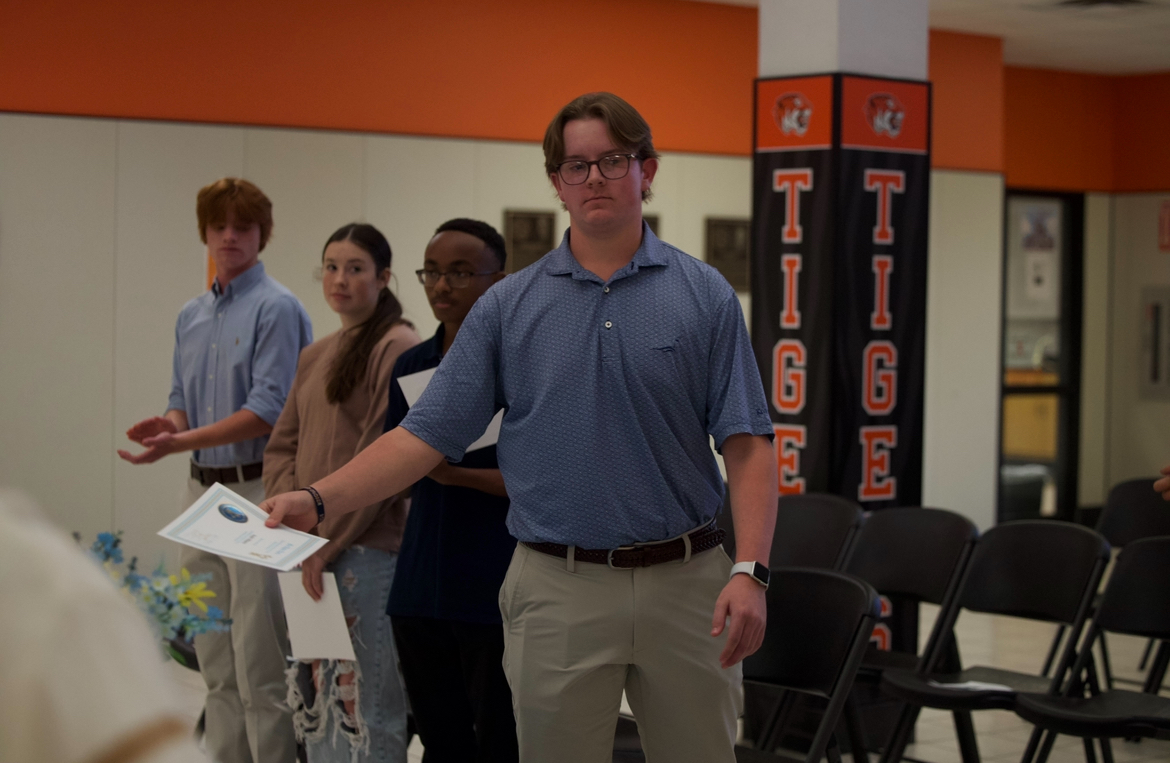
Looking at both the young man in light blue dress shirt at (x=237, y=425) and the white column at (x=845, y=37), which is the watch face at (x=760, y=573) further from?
the white column at (x=845, y=37)

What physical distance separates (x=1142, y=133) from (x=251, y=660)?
366 inches

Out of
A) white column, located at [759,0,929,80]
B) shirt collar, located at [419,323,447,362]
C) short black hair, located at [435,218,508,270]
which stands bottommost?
shirt collar, located at [419,323,447,362]

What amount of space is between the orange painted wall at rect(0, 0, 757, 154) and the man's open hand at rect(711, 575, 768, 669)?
18.2 feet

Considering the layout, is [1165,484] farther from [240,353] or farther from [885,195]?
[240,353]

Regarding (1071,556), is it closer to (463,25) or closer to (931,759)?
(931,759)

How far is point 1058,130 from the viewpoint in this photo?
10.2m

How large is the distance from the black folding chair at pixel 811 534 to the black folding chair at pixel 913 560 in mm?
74

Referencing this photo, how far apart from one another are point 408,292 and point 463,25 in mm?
1644

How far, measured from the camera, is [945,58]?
8.67m

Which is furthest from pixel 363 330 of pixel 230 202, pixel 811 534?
pixel 811 534

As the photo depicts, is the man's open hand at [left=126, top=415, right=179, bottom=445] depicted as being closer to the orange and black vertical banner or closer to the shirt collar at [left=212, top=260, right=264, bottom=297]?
the shirt collar at [left=212, top=260, right=264, bottom=297]

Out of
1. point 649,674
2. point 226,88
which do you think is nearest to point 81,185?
point 226,88

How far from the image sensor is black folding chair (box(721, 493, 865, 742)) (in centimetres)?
414

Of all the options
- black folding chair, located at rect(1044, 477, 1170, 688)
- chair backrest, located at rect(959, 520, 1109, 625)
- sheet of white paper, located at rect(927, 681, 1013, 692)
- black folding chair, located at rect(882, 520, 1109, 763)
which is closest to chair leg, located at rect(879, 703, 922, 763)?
black folding chair, located at rect(882, 520, 1109, 763)
